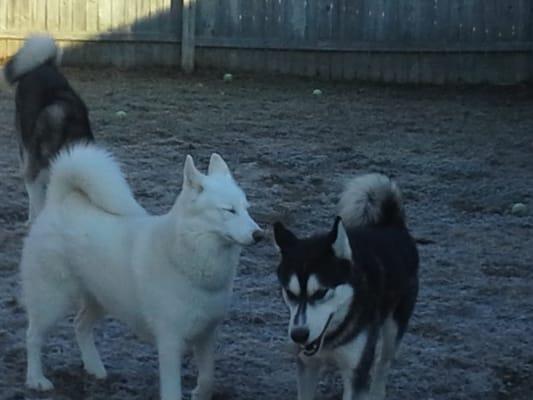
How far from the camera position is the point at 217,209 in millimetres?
4203

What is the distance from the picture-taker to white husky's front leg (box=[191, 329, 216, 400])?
448cm

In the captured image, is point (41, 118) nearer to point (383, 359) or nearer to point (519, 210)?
point (519, 210)

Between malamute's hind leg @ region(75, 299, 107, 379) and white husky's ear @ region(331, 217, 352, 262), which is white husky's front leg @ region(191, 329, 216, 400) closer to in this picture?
malamute's hind leg @ region(75, 299, 107, 379)

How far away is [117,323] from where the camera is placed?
5512 millimetres

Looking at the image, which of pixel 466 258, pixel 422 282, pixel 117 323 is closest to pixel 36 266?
pixel 117 323

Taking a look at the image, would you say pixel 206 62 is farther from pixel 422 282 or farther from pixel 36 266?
pixel 36 266

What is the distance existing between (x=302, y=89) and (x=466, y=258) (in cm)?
664

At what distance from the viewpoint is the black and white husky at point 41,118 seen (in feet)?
23.3

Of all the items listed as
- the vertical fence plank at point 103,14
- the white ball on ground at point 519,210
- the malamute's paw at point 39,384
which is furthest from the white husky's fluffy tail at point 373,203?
the vertical fence plank at point 103,14

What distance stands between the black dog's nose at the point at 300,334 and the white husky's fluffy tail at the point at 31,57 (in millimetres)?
4279

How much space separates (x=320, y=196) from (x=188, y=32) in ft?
19.7

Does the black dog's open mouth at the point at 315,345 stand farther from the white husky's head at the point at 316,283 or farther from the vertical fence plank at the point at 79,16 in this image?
the vertical fence plank at the point at 79,16

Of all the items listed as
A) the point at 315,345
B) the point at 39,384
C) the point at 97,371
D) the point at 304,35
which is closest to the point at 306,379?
the point at 315,345

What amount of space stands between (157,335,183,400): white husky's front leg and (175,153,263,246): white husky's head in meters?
0.45
